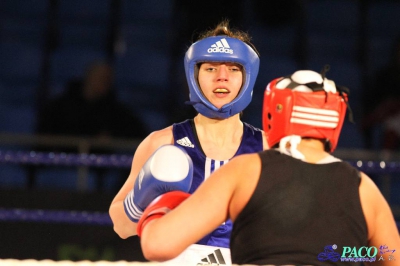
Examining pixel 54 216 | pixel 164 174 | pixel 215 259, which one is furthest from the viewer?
pixel 54 216

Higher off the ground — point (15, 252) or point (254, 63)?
point (254, 63)

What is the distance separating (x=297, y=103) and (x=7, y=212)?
252 cm

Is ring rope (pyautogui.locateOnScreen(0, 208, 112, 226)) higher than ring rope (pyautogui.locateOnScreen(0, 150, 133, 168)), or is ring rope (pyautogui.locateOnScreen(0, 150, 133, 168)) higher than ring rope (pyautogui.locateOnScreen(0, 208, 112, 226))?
ring rope (pyautogui.locateOnScreen(0, 150, 133, 168))

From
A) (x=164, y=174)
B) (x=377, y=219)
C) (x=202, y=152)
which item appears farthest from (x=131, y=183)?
(x=377, y=219)

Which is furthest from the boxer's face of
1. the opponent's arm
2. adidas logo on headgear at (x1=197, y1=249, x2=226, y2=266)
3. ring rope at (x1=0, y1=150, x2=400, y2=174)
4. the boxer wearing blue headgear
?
ring rope at (x1=0, y1=150, x2=400, y2=174)

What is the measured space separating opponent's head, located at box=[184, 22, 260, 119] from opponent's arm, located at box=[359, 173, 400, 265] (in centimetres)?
112

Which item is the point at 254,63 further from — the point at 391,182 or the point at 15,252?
the point at 391,182

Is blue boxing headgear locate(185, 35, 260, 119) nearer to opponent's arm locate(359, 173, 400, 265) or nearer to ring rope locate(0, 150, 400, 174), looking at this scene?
opponent's arm locate(359, 173, 400, 265)

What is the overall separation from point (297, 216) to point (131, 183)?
1026 mm

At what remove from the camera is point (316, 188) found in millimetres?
1604

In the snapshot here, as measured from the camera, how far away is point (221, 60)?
2732 mm

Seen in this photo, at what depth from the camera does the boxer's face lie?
2.74 meters

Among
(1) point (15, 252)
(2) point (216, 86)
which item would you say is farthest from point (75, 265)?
(1) point (15, 252)
